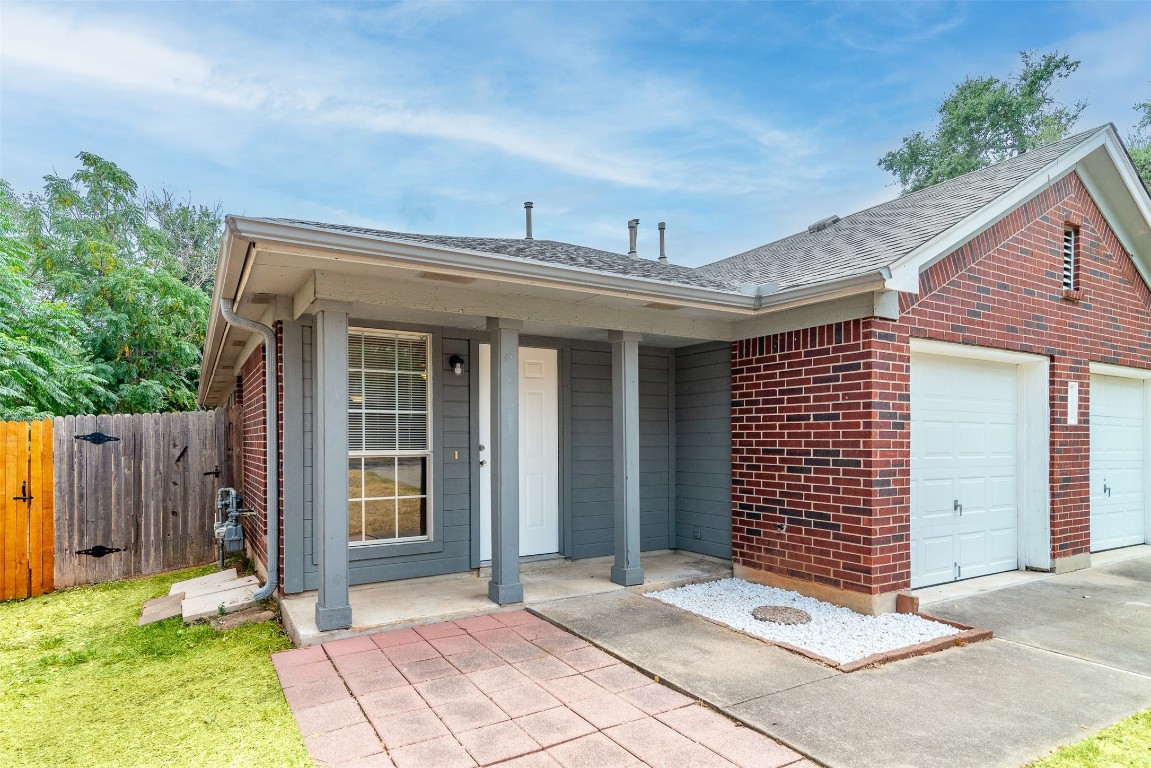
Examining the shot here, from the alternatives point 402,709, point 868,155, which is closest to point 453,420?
point 402,709

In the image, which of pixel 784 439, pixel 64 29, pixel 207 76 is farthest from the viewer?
pixel 207 76

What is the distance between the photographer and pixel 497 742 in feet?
8.87

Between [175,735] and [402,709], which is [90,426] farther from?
[402,709]

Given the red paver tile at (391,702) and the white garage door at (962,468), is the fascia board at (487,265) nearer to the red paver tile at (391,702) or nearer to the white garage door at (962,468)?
the white garage door at (962,468)

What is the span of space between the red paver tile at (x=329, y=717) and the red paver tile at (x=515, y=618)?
4.54ft

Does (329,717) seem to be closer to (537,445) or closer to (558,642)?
(558,642)

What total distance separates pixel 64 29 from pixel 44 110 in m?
9.87

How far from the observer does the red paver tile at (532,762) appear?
2518mm

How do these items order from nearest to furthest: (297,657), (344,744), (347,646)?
(344,744) → (297,657) → (347,646)

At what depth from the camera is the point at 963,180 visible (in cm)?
663

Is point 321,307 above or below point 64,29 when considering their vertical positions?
below

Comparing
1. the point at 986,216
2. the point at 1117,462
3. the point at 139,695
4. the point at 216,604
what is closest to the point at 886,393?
the point at 986,216

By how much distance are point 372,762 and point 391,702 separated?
1.85 feet

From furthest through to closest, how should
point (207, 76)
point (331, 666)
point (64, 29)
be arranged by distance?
point (207, 76), point (64, 29), point (331, 666)
